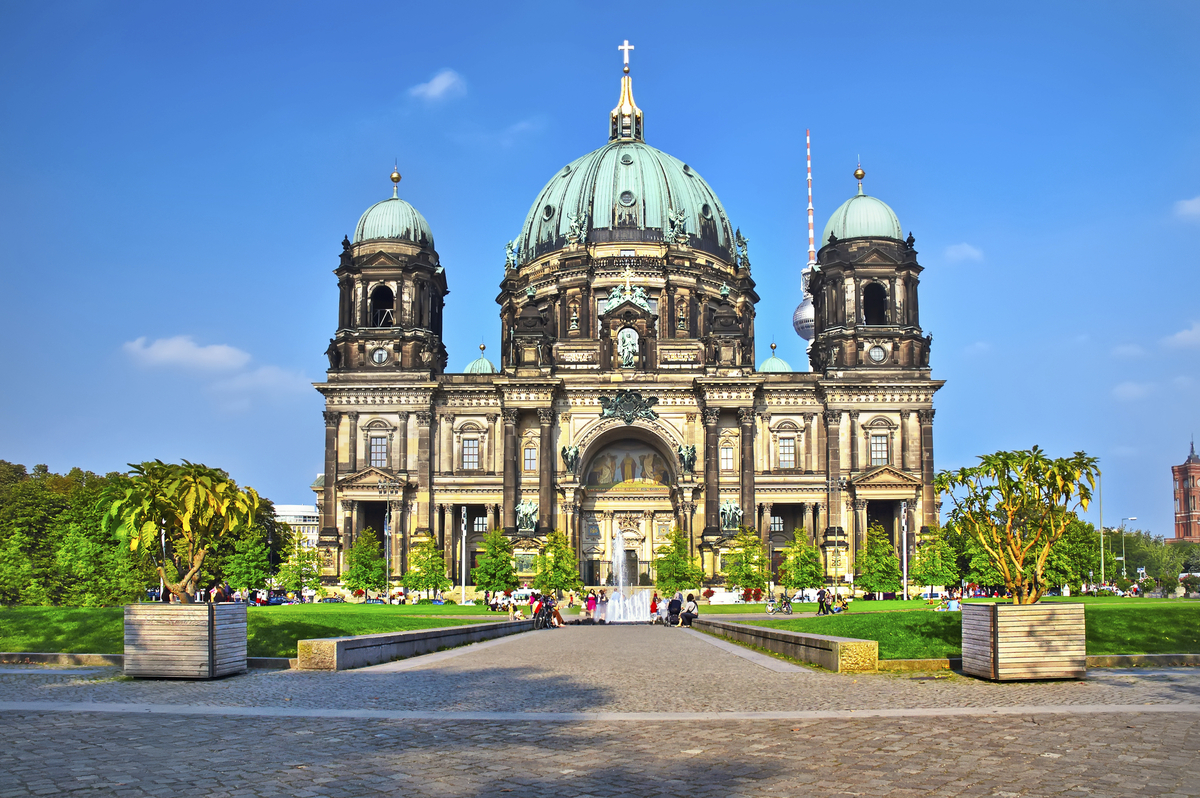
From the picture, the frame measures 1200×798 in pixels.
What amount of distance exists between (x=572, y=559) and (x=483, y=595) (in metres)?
6.55

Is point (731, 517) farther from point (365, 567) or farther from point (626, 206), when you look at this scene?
point (626, 206)

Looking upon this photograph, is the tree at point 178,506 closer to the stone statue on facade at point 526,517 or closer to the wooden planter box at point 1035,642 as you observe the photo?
the wooden planter box at point 1035,642

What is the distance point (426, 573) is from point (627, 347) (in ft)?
82.7

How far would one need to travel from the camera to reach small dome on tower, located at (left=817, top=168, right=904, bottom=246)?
8662 cm

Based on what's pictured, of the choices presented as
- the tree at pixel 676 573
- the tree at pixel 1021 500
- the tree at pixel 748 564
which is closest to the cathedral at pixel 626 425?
the tree at pixel 676 573

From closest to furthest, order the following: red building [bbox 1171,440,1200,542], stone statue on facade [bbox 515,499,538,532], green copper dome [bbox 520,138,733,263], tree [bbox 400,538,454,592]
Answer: tree [bbox 400,538,454,592] → stone statue on facade [bbox 515,499,538,532] → green copper dome [bbox 520,138,733,263] → red building [bbox 1171,440,1200,542]

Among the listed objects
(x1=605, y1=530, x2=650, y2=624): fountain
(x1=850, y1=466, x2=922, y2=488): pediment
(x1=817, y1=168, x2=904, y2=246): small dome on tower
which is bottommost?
(x1=605, y1=530, x2=650, y2=624): fountain

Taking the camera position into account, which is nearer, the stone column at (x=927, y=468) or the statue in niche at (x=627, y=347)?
the stone column at (x=927, y=468)

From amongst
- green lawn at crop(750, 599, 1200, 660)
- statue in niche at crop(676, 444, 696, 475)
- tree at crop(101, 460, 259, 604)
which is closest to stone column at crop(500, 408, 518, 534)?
statue in niche at crop(676, 444, 696, 475)

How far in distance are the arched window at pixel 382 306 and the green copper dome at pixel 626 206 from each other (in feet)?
57.3

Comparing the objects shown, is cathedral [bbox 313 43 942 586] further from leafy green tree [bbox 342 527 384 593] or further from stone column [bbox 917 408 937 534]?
leafy green tree [bbox 342 527 384 593]

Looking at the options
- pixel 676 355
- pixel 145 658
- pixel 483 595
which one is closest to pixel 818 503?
pixel 676 355

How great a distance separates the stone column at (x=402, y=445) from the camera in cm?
8306

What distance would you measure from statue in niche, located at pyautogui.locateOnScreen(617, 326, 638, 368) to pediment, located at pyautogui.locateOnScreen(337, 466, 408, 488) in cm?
2019
